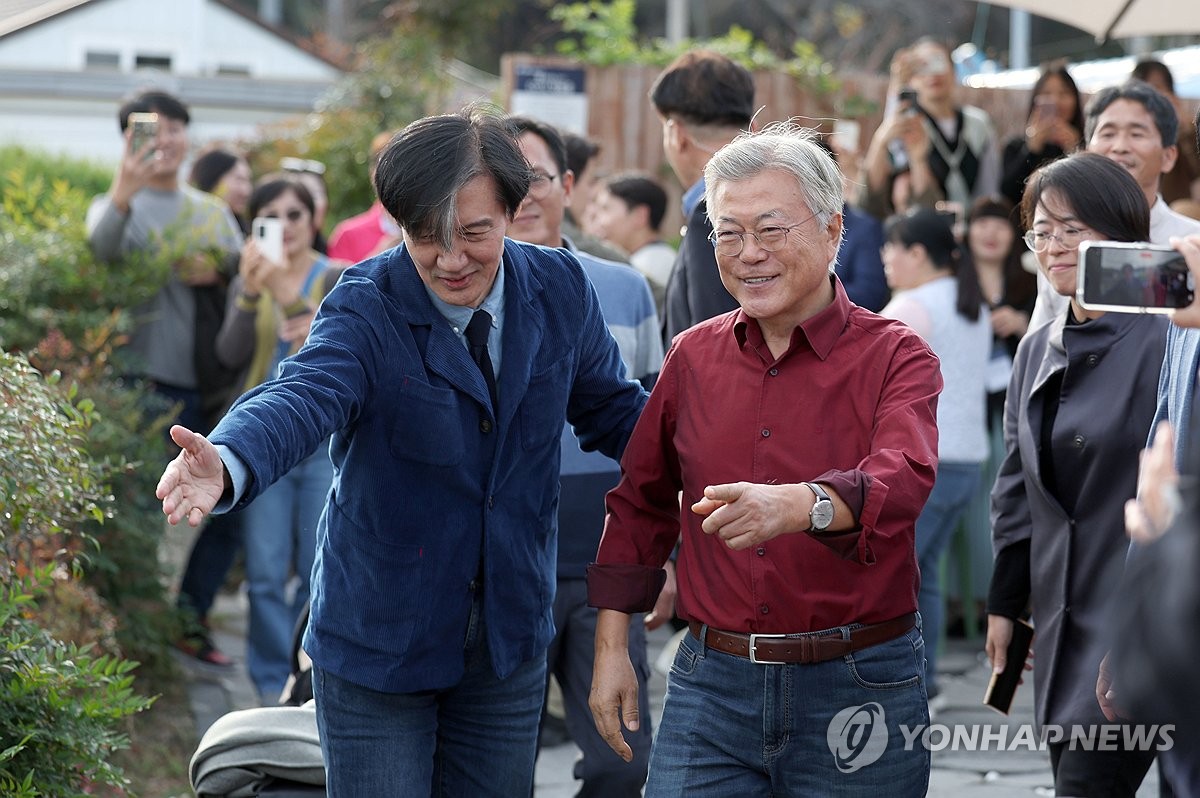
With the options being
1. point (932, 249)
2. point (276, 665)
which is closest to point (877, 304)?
point (932, 249)

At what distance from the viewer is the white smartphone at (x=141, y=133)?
280 inches

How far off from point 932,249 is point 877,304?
42 centimetres

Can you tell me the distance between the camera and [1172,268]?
8.97 feet

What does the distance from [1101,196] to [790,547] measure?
1.54 m

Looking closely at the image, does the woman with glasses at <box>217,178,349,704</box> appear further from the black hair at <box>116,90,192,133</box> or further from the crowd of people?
the crowd of people

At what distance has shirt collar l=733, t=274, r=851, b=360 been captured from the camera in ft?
10.1

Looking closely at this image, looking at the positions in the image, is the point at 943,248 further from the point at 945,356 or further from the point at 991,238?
the point at 991,238

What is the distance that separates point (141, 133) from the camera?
716cm

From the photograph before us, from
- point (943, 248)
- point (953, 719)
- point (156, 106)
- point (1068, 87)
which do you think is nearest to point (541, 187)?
point (943, 248)

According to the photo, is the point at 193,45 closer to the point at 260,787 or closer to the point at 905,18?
the point at 905,18

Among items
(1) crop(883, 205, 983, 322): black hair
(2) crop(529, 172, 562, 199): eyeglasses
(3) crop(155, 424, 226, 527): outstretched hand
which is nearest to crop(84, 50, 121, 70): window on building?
(1) crop(883, 205, 983, 322): black hair

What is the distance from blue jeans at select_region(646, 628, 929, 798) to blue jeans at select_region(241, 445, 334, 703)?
3.70 metres

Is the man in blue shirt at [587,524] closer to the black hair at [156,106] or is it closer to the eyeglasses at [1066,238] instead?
the eyeglasses at [1066,238]

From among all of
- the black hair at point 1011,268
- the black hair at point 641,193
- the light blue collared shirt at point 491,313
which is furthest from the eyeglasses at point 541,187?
the black hair at point 1011,268
